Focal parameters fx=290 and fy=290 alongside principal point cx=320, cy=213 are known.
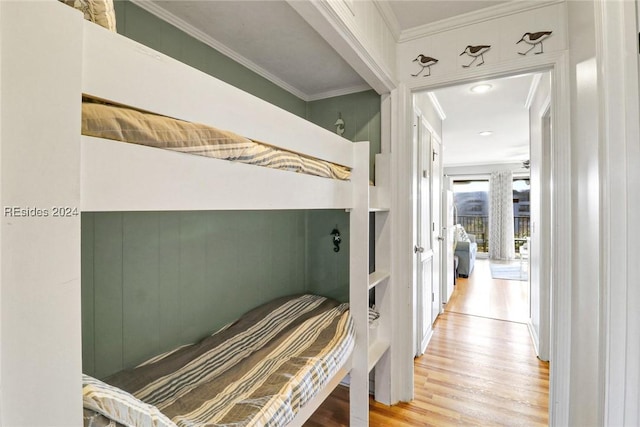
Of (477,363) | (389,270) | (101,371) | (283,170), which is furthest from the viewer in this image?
(477,363)

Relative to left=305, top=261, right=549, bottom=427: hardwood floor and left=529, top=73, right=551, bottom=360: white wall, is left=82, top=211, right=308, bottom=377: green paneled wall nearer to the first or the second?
left=305, top=261, right=549, bottom=427: hardwood floor

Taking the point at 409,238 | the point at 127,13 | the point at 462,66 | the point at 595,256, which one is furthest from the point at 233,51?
the point at 595,256

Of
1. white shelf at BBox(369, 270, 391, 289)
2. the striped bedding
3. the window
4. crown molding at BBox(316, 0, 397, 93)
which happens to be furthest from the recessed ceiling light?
the window

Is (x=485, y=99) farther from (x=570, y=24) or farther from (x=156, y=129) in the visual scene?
(x=156, y=129)

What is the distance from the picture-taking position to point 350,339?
141 centimetres

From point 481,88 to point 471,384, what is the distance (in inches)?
99.6

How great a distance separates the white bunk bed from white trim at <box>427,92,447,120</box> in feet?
8.55

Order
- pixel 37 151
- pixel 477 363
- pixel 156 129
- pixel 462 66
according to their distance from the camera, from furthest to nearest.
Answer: pixel 477 363 < pixel 462 66 < pixel 156 129 < pixel 37 151

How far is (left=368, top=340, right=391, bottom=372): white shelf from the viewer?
1691 millimetres

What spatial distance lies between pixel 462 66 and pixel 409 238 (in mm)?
1098

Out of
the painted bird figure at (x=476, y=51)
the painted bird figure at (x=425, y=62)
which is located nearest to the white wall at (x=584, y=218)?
the painted bird figure at (x=476, y=51)

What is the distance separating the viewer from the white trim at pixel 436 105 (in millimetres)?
2922

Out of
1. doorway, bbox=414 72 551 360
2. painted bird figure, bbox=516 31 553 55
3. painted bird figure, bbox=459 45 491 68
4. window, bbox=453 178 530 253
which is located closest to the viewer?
painted bird figure, bbox=516 31 553 55

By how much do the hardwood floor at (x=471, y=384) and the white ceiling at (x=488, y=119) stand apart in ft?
6.78
